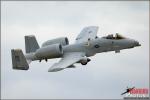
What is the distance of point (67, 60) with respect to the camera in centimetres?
7012

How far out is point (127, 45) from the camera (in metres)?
70.9

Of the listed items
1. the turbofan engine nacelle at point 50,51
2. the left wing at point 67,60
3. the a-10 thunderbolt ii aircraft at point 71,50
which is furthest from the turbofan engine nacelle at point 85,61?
the turbofan engine nacelle at point 50,51

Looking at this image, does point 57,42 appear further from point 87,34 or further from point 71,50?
point 87,34

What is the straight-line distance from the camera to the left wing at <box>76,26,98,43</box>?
76156mm

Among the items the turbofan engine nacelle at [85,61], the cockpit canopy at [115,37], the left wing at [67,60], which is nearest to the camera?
the left wing at [67,60]

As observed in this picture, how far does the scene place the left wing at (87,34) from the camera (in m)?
76.2

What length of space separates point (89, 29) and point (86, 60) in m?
11.1

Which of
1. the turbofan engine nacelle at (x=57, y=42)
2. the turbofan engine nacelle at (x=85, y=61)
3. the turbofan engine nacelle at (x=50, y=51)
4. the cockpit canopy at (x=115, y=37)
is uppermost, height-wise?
the cockpit canopy at (x=115, y=37)

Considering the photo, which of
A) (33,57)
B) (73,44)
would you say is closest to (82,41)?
(73,44)

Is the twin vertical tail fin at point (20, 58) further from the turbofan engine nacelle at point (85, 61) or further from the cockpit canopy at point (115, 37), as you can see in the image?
the cockpit canopy at point (115, 37)

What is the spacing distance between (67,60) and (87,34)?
9.01 m

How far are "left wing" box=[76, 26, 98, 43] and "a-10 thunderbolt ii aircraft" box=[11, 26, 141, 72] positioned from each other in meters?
1.99

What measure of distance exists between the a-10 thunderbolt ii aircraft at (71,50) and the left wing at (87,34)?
199cm

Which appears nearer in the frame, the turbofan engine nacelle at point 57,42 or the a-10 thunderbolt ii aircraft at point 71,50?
the a-10 thunderbolt ii aircraft at point 71,50
